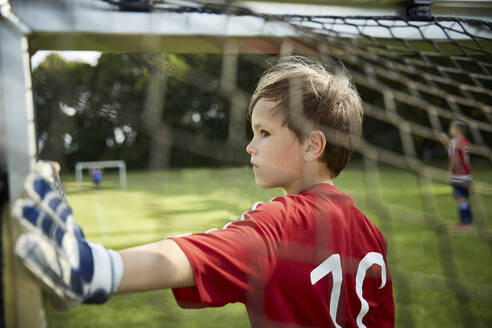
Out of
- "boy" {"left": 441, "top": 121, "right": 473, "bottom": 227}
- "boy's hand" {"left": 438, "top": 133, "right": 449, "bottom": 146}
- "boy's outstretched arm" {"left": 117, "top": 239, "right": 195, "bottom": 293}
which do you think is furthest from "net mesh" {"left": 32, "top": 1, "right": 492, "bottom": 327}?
"boy" {"left": 441, "top": 121, "right": 473, "bottom": 227}

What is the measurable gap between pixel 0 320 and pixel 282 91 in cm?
63

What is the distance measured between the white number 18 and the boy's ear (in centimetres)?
21

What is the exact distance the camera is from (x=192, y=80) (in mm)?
953

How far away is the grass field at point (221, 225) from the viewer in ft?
5.82

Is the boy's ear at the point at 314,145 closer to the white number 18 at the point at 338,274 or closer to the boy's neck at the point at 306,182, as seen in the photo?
the boy's neck at the point at 306,182

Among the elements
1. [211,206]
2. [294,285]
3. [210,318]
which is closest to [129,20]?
[294,285]

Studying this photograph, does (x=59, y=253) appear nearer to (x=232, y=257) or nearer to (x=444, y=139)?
(x=232, y=257)

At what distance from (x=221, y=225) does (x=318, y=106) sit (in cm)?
254

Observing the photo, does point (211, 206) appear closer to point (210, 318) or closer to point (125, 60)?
point (210, 318)

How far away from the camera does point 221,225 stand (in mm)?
3318

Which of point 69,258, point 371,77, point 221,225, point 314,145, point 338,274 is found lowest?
point 221,225

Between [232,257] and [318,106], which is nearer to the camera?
[232,257]

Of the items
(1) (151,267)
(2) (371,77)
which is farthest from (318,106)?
(1) (151,267)

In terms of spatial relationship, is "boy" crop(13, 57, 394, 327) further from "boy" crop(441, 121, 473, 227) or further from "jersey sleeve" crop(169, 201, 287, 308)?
"boy" crop(441, 121, 473, 227)
